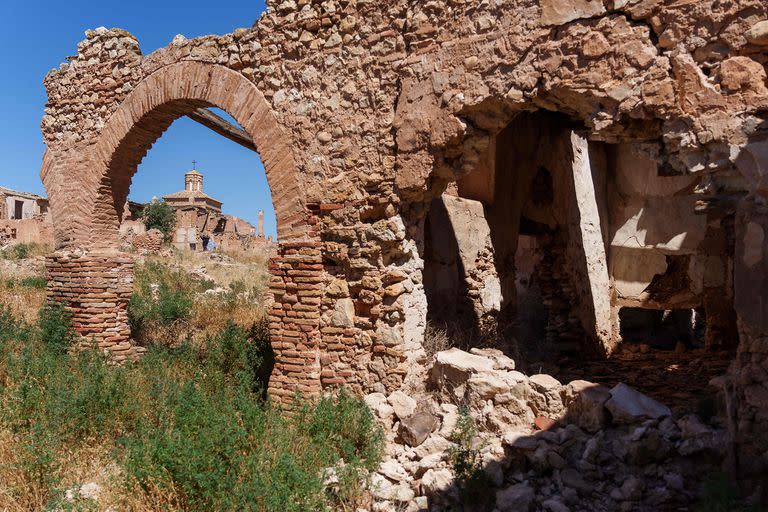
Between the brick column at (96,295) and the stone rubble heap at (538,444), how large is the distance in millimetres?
4267

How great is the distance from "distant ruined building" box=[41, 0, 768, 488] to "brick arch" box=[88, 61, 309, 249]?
2 cm

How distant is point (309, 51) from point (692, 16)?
3346mm

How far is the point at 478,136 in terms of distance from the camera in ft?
15.4

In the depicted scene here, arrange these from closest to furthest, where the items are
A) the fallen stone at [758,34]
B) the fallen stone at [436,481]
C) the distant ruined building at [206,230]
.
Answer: the fallen stone at [758,34] → the fallen stone at [436,481] → the distant ruined building at [206,230]

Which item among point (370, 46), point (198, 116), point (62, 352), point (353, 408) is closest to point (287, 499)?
point (353, 408)

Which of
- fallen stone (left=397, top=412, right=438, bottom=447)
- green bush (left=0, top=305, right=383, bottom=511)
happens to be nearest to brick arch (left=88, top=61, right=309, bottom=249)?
green bush (left=0, top=305, right=383, bottom=511)

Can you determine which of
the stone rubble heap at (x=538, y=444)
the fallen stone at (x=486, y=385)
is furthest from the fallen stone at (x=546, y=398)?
the fallen stone at (x=486, y=385)

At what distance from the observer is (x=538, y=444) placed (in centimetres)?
404

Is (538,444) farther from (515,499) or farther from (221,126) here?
(221,126)

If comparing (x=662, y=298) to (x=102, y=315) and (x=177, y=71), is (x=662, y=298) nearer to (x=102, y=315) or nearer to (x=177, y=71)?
(x=177, y=71)

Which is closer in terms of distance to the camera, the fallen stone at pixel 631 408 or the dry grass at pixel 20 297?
the fallen stone at pixel 631 408

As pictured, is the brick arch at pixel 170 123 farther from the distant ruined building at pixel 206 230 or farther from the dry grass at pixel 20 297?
the distant ruined building at pixel 206 230

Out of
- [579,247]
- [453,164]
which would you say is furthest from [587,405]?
[579,247]

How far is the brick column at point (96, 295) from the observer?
7.37 meters
